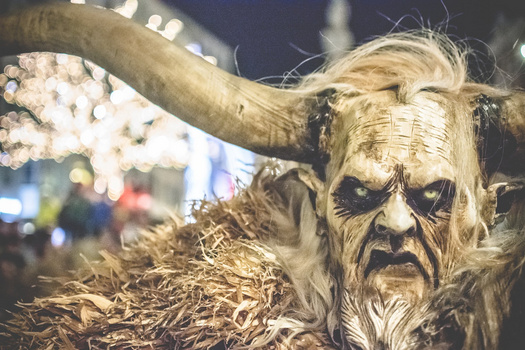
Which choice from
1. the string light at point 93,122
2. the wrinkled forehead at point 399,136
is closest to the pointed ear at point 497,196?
the wrinkled forehead at point 399,136

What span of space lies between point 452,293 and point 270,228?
0.40 meters

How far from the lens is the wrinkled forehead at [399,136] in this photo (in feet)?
2.73

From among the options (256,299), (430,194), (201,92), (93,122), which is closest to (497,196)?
(430,194)

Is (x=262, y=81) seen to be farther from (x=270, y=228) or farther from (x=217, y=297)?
(x=217, y=297)

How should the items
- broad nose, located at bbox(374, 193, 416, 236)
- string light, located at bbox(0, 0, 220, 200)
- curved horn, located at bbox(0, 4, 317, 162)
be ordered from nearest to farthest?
1. broad nose, located at bbox(374, 193, 416, 236)
2. curved horn, located at bbox(0, 4, 317, 162)
3. string light, located at bbox(0, 0, 220, 200)

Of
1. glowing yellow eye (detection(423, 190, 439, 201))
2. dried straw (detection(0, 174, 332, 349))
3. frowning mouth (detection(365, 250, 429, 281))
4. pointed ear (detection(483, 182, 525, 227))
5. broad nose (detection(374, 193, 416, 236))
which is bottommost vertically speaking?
dried straw (detection(0, 174, 332, 349))

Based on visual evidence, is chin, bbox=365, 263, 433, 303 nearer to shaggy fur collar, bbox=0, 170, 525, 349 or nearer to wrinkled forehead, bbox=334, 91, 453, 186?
shaggy fur collar, bbox=0, 170, 525, 349

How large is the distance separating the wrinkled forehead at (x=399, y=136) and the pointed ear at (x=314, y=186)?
9 cm

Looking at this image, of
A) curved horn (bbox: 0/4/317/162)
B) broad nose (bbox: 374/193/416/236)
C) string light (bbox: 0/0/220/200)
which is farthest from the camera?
string light (bbox: 0/0/220/200)

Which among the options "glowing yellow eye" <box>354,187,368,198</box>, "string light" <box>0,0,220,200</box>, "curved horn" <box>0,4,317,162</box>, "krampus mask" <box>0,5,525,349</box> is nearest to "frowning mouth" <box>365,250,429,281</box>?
"krampus mask" <box>0,5,525,349</box>

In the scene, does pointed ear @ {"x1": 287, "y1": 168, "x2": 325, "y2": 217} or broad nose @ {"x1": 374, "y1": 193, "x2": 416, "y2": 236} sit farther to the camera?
pointed ear @ {"x1": 287, "y1": 168, "x2": 325, "y2": 217}

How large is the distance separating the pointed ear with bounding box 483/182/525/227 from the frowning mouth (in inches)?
7.0

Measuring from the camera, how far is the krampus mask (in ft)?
2.70

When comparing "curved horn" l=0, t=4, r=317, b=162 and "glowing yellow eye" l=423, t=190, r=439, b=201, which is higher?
"curved horn" l=0, t=4, r=317, b=162
